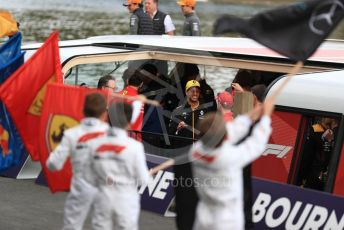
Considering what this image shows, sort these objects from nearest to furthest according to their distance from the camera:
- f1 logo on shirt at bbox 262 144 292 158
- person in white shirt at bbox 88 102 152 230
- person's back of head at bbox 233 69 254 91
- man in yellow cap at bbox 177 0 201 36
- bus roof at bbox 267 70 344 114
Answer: person in white shirt at bbox 88 102 152 230 < bus roof at bbox 267 70 344 114 < f1 logo on shirt at bbox 262 144 292 158 < person's back of head at bbox 233 69 254 91 < man in yellow cap at bbox 177 0 201 36

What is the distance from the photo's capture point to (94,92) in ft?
29.9

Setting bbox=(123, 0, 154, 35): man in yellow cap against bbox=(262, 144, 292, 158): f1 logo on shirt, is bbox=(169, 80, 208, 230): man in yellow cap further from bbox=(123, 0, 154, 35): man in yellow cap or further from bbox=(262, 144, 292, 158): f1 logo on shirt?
bbox=(123, 0, 154, 35): man in yellow cap

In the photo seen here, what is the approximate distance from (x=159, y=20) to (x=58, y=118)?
27.4ft

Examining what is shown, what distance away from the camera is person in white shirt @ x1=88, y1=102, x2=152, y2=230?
8.70 metres

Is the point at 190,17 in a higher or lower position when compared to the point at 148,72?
lower

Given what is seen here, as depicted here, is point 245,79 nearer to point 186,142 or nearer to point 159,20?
point 186,142

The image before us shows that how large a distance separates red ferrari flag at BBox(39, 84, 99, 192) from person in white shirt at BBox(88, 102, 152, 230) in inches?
40.1

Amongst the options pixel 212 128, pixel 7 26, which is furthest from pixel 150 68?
pixel 212 128

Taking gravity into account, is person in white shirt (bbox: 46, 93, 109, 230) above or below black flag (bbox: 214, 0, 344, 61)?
below

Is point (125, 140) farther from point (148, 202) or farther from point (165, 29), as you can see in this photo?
point (165, 29)

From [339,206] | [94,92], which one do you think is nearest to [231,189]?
[94,92]

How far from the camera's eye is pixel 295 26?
31.2ft

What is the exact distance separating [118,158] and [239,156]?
1170mm

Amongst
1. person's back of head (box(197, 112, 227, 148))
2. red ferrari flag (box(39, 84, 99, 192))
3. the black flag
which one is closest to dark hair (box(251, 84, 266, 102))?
the black flag
